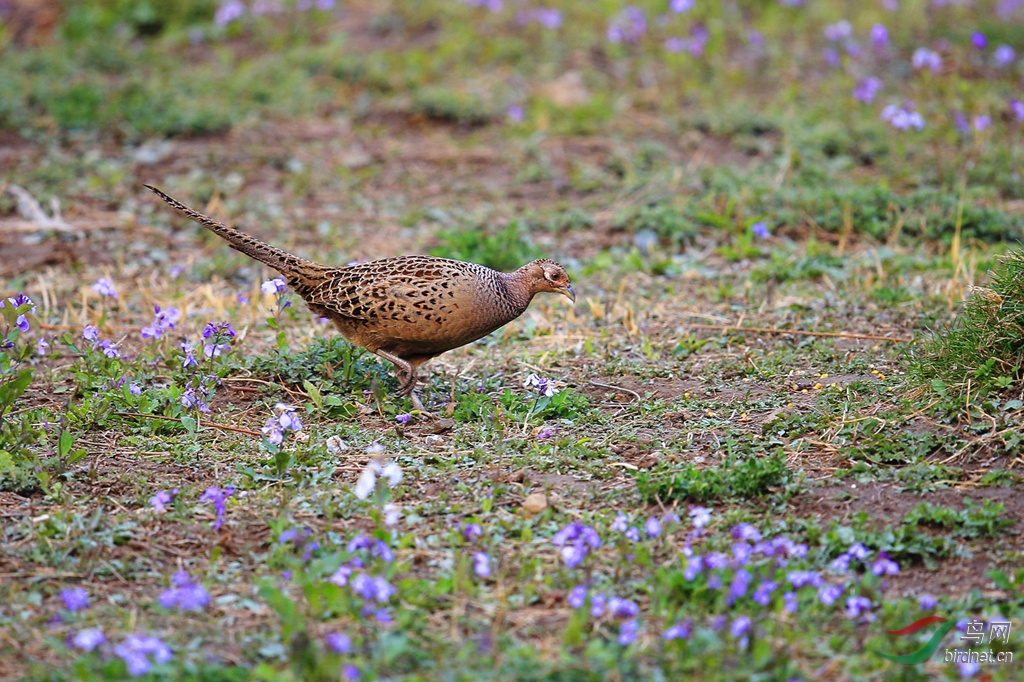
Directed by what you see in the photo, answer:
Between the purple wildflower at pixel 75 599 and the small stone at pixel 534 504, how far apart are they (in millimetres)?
1899

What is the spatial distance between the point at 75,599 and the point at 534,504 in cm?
198

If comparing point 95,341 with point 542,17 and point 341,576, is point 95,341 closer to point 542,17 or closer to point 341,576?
point 341,576

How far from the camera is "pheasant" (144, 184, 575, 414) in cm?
612

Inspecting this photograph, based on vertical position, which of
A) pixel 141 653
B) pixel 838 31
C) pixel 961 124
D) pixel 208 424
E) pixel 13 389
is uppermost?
pixel 838 31

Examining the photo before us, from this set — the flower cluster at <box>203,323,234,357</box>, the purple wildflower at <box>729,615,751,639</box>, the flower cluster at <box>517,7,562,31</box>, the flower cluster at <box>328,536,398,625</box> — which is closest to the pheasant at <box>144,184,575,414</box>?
the flower cluster at <box>203,323,234,357</box>

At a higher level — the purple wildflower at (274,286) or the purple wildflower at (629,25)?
the purple wildflower at (629,25)

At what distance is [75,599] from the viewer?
13.5ft

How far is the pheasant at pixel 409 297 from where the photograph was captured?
6.12m

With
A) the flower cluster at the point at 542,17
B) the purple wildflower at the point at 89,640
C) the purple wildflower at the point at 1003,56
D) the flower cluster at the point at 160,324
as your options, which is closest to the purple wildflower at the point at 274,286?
the flower cluster at the point at 160,324

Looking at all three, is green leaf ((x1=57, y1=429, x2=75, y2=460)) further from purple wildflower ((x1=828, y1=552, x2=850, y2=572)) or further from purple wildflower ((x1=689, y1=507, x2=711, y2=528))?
purple wildflower ((x1=828, y1=552, x2=850, y2=572))

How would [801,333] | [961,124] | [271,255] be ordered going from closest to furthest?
[271,255] < [801,333] < [961,124]

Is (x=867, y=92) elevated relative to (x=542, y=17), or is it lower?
lower

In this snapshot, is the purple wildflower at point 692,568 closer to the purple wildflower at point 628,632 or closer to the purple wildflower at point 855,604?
the purple wildflower at point 628,632

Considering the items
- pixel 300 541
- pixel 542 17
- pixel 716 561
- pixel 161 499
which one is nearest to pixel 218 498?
pixel 161 499
